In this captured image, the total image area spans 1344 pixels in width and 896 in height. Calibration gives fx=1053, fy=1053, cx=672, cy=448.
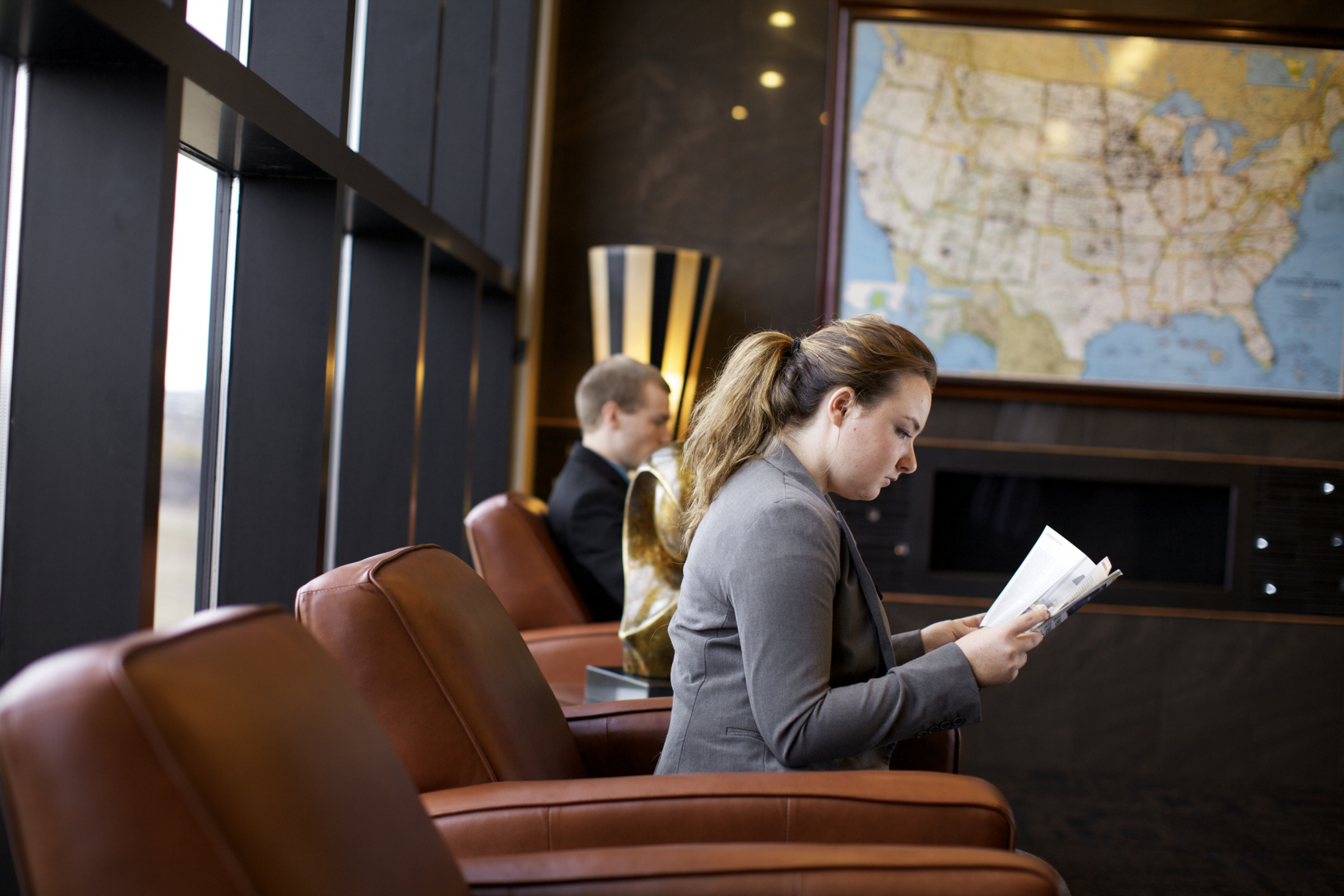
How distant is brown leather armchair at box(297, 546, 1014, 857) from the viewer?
50.7 inches

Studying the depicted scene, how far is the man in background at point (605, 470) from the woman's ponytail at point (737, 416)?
1424mm

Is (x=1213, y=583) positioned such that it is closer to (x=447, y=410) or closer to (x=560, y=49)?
(x=447, y=410)

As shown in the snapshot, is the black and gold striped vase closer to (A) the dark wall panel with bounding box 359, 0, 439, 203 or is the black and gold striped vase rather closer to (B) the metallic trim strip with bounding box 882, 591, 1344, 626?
(A) the dark wall panel with bounding box 359, 0, 439, 203

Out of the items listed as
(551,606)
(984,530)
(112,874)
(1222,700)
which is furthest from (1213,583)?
(112,874)

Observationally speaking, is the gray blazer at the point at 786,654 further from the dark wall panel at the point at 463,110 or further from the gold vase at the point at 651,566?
the dark wall panel at the point at 463,110

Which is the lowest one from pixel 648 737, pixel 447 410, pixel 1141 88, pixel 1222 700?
pixel 1222 700

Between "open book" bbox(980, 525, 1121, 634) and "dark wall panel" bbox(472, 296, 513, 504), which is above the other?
"dark wall panel" bbox(472, 296, 513, 504)

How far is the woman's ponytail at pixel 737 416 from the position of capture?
1619mm

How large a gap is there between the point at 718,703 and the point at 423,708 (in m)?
0.41

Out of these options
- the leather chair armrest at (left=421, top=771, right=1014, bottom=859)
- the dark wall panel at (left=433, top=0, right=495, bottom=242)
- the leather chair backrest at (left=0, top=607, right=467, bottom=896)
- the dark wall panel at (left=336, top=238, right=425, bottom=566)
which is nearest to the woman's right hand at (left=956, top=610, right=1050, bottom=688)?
the leather chair armrest at (left=421, top=771, right=1014, bottom=859)

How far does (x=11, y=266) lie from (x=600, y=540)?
1842mm

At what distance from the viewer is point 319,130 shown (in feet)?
6.92

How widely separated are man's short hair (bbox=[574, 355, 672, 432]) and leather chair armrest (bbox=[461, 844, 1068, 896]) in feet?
7.47

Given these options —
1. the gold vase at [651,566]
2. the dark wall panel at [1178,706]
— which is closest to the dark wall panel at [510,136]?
the gold vase at [651,566]
